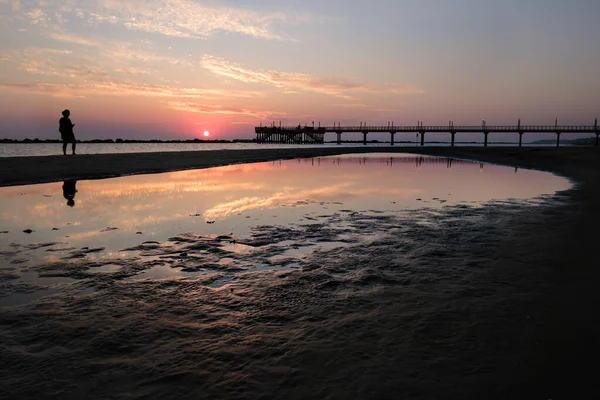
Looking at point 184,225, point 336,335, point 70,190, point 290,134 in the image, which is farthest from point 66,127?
point 290,134

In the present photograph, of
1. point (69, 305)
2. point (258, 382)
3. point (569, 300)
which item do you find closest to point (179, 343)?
point (258, 382)

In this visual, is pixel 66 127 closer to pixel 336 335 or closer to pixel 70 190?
pixel 70 190

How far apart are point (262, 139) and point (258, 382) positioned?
162 meters

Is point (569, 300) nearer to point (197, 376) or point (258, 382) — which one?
point (258, 382)

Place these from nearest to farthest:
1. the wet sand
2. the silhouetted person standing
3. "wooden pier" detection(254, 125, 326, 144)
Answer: the wet sand → the silhouetted person standing → "wooden pier" detection(254, 125, 326, 144)

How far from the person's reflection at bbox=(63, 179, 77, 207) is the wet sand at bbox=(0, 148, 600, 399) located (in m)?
8.67

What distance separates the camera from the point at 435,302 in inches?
196

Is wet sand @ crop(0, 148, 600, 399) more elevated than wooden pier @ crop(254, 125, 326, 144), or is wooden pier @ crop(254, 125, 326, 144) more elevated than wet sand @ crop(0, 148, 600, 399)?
wooden pier @ crop(254, 125, 326, 144)

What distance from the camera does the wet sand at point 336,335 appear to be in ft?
10.5

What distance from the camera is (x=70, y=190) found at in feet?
49.7

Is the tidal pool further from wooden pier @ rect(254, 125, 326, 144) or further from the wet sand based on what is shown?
wooden pier @ rect(254, 125, 326, 144)

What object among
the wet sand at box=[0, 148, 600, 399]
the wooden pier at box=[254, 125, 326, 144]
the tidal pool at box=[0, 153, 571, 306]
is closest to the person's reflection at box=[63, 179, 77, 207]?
the tidal pool at box=[0, 153, 571, 306]

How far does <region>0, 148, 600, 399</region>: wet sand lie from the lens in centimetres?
321

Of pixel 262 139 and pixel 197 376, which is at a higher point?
pixel 262 139
